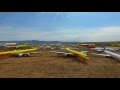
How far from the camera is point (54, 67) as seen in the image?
3.42 meters

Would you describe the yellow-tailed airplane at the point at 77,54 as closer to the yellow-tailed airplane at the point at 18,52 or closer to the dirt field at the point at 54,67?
the dirt field at the point at 54,67

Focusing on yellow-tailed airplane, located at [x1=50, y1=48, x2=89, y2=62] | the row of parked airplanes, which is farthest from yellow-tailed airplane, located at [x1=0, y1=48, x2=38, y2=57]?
yellow-tailed airplane, located at [x1=50, y1=48, x2=89, y2=62]

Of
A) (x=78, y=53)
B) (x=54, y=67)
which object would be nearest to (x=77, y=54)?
(x=78, y=53)

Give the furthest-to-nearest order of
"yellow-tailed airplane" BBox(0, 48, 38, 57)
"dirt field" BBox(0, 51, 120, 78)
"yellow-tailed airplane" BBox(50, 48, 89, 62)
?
"yellow-tailed airplane" BBox(50, 48, 89, 62) → "yellow-tailed airplane" BBox(0, 48, 38, 57) → "dirt field" BBox(0, 51, 120, 78)

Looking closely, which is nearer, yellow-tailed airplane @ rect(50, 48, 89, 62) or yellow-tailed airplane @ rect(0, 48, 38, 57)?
yellow-tailed airplane @ rect(0, 48, 38, 57)

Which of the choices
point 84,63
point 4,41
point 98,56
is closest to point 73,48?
point 84,63

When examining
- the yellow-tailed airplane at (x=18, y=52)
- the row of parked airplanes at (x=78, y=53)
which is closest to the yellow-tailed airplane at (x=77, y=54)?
the row of parked airplanes at (x=78, y=53)

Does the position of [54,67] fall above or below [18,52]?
below

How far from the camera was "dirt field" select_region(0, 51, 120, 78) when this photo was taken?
9.91 ft

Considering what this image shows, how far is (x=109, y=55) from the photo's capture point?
3885 millimetres

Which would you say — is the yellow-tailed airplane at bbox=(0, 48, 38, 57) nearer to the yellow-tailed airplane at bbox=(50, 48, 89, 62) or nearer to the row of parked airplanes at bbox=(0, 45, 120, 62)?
the row of parked airplanes at bbox=(0, 45, 120, 62)

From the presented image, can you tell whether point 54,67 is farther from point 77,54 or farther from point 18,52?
point 18,52

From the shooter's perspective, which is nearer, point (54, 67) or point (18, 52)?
point (18, 52)

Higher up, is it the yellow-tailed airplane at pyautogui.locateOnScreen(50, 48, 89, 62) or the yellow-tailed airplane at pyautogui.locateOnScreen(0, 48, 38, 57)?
the yellow-tailed airplane at pyautogui.locateOnScreen(0, 48, 38, 57)
